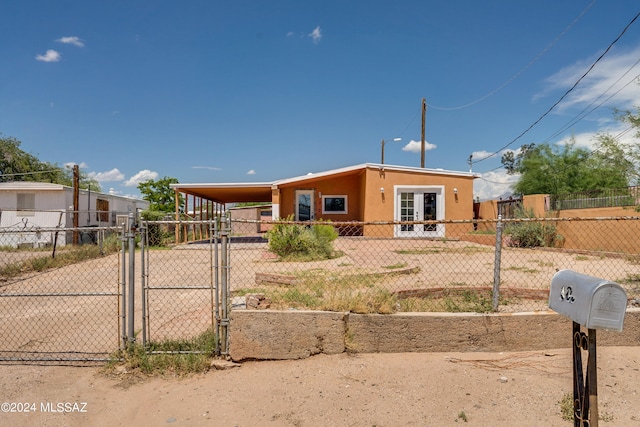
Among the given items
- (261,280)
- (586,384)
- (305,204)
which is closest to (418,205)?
(305,204)

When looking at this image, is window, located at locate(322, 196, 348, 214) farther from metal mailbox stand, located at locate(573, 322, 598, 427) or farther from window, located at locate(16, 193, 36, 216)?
metal mailbox stand, located at locate(573, 322, 598, 427)

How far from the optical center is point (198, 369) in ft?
14.5

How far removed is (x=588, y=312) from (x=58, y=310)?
7497mm

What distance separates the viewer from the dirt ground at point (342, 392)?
11.5 ft

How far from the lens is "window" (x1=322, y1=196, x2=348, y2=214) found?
2023cm

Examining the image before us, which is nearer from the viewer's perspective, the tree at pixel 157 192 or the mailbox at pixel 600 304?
the mailbox at pixel 600 304

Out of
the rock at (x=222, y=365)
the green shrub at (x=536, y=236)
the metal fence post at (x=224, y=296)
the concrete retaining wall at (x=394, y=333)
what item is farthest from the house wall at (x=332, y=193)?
the rock at (x=222, y=365)

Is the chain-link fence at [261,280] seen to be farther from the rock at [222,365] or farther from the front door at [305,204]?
the front door at [305,204]

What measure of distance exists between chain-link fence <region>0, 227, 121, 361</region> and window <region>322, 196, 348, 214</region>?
10.3 meters

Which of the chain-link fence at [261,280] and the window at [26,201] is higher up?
the window at [26,201]

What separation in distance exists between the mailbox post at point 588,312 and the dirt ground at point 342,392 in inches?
45.1

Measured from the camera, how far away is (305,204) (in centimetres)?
2048

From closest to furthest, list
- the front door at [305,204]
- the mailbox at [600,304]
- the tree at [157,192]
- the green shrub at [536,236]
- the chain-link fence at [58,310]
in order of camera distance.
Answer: the mailbox at [600,304] < the chain-link fence at [58,310] < the green shrub at [536,236] < the front door at [305,204] < the tree at [157,192]

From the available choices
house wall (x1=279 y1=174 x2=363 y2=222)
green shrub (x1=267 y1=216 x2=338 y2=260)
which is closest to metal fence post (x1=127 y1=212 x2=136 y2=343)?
green shrub (x1=267 y1=216 x2=338 y2=260)
